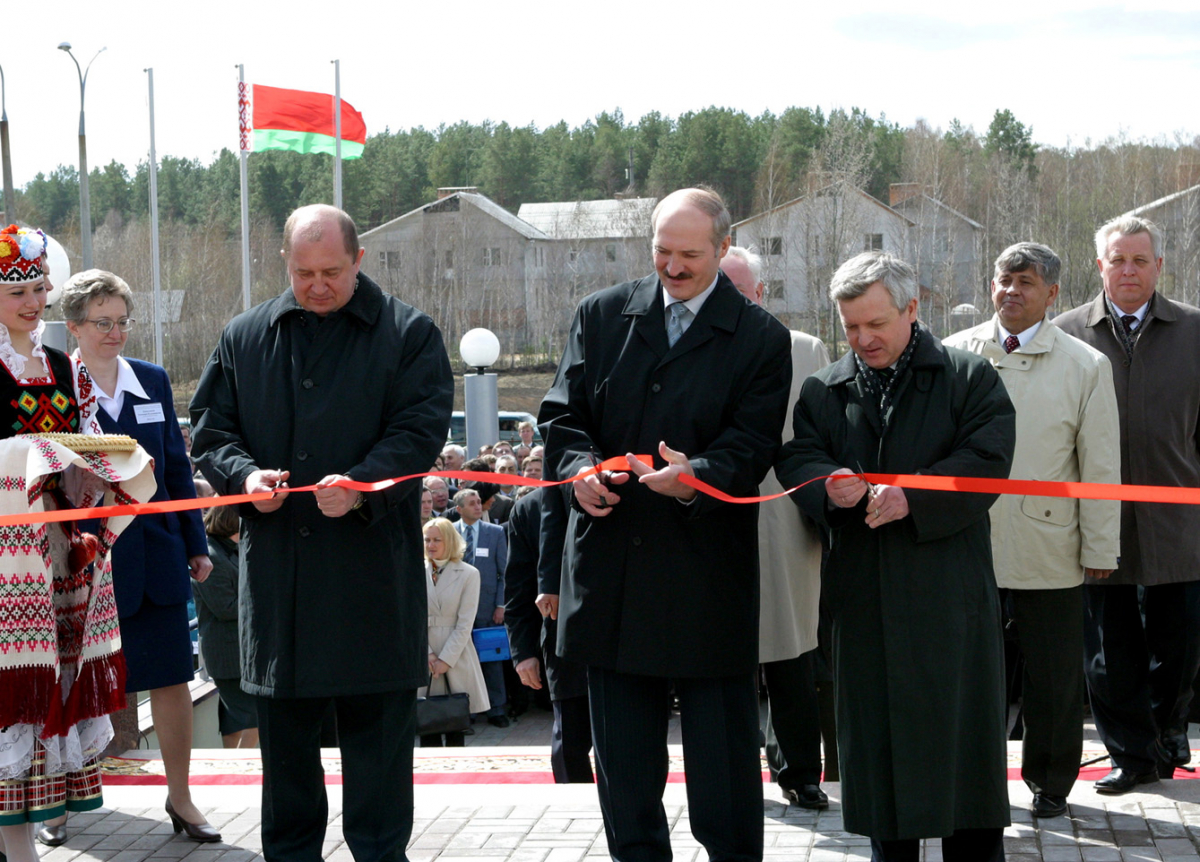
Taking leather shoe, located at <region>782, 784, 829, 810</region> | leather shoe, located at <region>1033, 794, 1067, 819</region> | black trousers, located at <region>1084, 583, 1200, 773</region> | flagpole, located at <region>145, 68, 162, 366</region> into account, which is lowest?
leather shoe, located at <region>782, 784, 829, 810</region>

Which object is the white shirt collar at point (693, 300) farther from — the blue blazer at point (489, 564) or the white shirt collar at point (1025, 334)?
the blue blazer at point (489, 564)

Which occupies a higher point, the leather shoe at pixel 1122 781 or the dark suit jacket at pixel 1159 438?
the dark suit jacket at pixel 1159 438

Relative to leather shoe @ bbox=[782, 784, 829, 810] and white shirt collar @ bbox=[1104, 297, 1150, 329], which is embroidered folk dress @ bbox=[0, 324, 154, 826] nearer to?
leather shoe @ bbox=[782, 784, 829, 810]

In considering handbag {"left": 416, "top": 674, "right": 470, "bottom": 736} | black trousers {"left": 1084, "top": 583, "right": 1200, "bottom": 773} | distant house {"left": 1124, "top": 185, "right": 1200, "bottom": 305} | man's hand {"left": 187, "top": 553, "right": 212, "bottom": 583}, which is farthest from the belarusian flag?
distant house {"left": 1124, "top": 185, "right": 1200, "bottom": 305}

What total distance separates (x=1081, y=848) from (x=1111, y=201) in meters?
53.0

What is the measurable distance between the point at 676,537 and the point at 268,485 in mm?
1222

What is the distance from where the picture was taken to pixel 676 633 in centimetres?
369

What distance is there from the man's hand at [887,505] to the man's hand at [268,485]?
5.58 feet

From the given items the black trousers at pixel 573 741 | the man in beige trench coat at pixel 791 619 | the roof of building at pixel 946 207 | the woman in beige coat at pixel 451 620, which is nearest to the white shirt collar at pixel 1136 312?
the man in beige trench coat at pixel 791 619

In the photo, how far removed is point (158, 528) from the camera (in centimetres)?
484

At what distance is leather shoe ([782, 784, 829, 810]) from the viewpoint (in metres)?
4.72

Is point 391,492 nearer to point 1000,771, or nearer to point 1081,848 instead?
point 1000,771

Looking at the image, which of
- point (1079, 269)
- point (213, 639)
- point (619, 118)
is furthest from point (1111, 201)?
point (213, 639)

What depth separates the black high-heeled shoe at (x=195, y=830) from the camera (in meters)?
4.55
